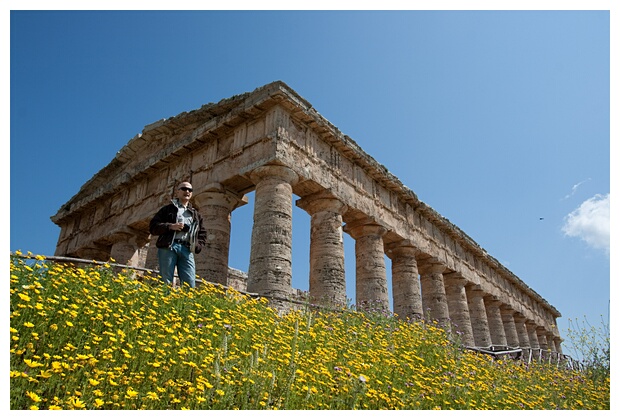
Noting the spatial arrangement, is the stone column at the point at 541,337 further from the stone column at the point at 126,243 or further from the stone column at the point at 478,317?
the stone column at the point at 126,243

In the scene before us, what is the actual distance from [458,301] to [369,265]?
744cm

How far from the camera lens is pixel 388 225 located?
15.1 m

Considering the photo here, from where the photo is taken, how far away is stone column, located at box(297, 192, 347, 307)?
11969 millimetres

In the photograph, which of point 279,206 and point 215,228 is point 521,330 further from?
point 215,228

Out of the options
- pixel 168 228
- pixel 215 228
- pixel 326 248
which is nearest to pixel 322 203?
pixel 326 248

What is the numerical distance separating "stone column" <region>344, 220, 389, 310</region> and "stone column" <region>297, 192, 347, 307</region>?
4.87 feet

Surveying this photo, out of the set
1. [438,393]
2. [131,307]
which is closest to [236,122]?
[131,307]

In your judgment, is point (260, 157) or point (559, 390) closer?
point (559, 390)

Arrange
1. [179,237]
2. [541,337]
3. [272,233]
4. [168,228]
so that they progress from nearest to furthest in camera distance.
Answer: [168,228] < [179,237] < [272,233] < [541,337]

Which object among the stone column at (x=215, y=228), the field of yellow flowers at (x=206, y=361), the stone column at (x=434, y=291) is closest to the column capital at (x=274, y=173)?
the stone column at (x=215, y=228)

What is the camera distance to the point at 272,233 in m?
10.9

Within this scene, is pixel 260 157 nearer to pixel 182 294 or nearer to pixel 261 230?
pixel 261 230

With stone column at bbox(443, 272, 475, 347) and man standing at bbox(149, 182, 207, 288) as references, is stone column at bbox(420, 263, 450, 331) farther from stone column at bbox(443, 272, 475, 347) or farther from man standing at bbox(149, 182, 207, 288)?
man standing at bbox(149, 182, 207, 288)

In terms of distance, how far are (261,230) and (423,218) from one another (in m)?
9.54
